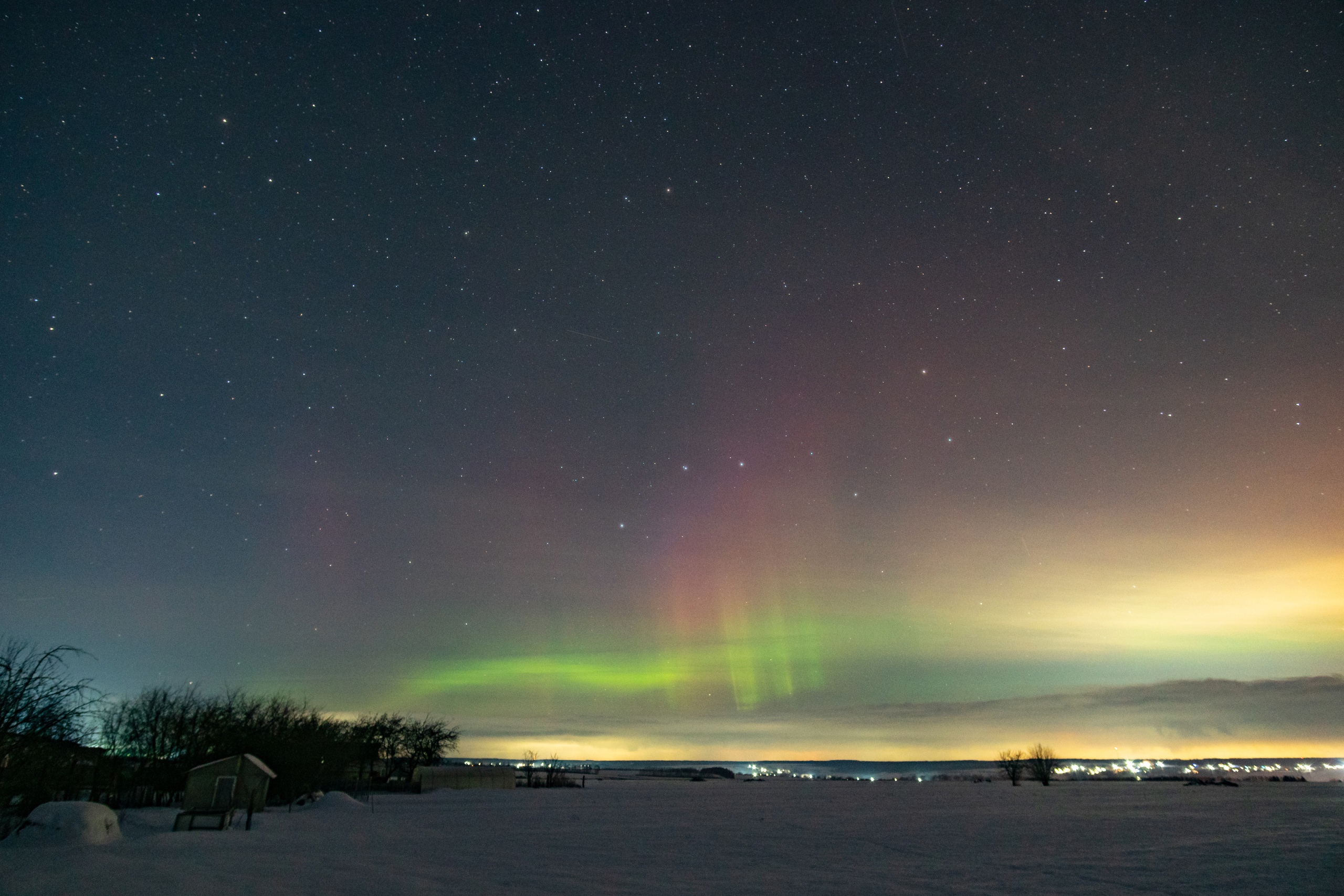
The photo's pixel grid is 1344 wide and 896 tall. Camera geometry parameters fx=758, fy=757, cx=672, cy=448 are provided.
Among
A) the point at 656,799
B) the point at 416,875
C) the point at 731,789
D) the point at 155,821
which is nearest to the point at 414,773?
the point at 656,799

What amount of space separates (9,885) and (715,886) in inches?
469

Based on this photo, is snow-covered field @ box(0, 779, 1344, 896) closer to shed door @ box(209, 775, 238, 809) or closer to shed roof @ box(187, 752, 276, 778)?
shed door @ box(209, 775, 238, 809)

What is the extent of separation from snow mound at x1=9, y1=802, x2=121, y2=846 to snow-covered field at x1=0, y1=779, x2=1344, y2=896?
0.99 ft

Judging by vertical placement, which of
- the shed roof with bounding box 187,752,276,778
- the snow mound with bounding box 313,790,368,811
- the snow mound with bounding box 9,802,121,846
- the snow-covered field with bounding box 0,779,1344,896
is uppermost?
the shed roof with bounding box 187,752,276,778

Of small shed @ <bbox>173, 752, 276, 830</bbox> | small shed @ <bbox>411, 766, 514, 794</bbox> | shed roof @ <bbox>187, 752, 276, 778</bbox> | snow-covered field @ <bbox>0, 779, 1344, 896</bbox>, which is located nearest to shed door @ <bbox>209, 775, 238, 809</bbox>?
small shed @ <bbox>173, 752, 276, 830</bbox>

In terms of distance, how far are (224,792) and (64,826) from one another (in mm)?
8043

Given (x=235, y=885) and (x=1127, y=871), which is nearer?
(x=235, y=885)

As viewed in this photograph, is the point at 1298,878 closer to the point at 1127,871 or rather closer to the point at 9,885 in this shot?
the point at 1127,871

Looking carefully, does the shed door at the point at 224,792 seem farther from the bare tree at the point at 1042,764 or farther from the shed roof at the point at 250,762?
the bare tree at the point at 1042,764

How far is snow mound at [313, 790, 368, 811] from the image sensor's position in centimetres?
3481

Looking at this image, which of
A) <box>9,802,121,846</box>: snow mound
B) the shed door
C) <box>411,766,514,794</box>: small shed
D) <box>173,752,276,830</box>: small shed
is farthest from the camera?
<box>411,766,514,794</box>: small shed

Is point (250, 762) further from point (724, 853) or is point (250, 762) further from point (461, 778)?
point (461, 778)

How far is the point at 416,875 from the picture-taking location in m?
14.4

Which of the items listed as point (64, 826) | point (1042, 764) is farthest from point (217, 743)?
point (1042, 764)
